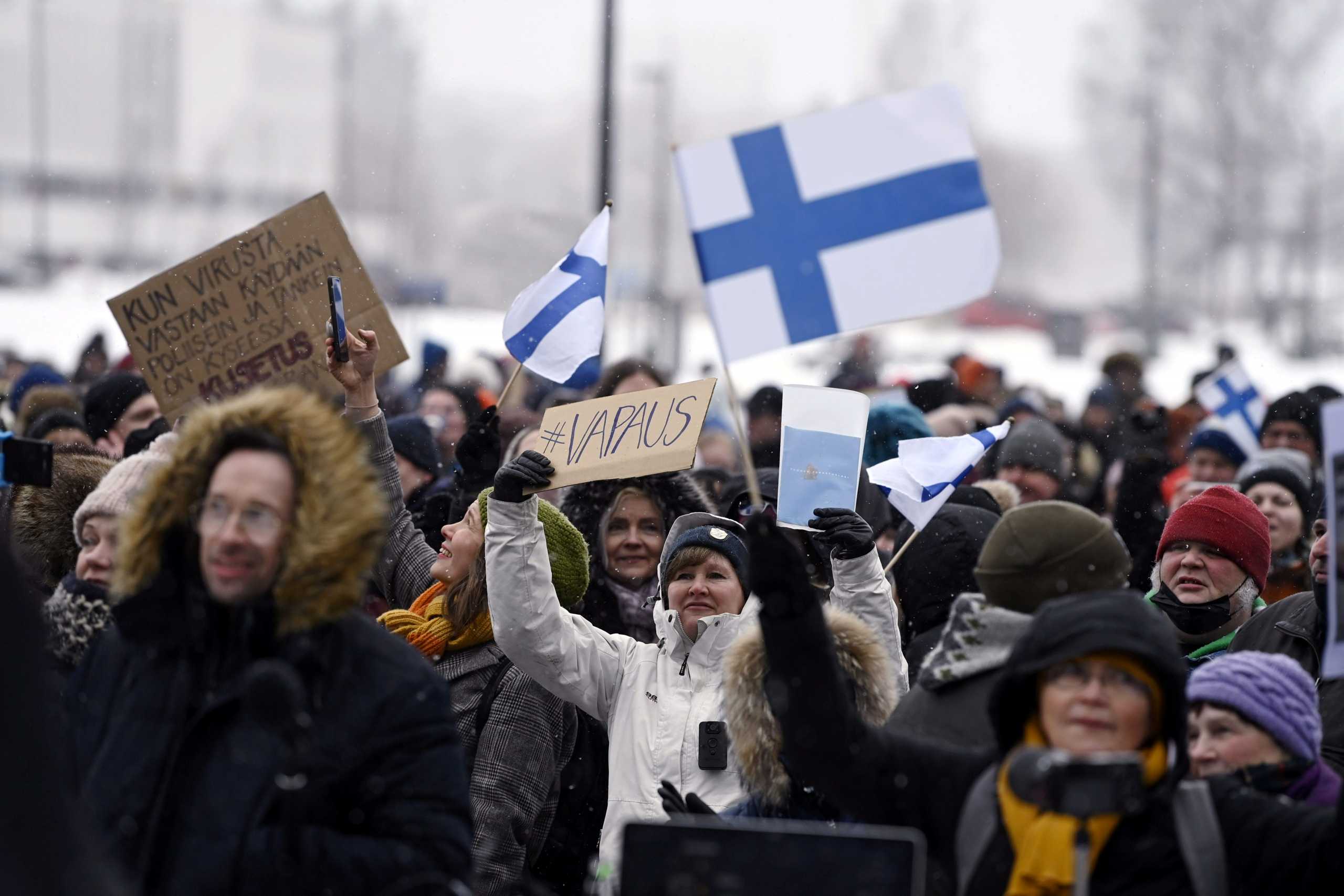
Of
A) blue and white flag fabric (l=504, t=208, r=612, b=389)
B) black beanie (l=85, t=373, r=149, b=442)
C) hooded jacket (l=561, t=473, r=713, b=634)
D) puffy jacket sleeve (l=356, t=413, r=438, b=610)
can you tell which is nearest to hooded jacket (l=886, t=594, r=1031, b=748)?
hooded jacket (l=561, t=473, r=713, b=634)

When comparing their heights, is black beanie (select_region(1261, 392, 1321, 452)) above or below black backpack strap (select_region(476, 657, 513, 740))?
below

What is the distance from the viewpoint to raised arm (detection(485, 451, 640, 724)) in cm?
414

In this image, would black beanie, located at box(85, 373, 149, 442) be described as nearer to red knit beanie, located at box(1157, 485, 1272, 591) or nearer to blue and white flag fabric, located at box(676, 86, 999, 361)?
blue and white flag fabric, located at box(676, 86, 999, 361)

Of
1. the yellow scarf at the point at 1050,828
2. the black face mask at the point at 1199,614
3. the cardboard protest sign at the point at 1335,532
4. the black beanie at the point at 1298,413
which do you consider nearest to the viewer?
the yellow scarf at the point at 1050,828

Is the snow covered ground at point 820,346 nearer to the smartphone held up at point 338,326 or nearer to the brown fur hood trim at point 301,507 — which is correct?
the smartphone held up at point 338,326

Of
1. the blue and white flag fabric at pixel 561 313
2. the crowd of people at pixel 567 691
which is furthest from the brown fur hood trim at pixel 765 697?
the blue and white flag fabric at pixel 561 313

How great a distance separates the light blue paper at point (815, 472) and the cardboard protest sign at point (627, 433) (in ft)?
1.10

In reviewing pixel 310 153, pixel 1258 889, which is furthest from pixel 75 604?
pixel 310 153

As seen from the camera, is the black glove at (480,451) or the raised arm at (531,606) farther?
the black glove at (480,451)

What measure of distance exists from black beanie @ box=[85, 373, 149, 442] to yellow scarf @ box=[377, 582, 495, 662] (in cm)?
327

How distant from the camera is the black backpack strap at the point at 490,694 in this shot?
14.5ft

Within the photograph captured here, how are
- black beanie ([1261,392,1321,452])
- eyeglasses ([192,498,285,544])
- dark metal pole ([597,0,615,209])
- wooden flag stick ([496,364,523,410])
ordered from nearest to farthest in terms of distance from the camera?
eyeglasses ([192,498,285,544]) < wooden flag stick ([496,364,523,410]) < black beanie ([1261,392,1321,452]) < dark metal pole ([597,0,615,209])

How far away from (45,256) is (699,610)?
5056cm

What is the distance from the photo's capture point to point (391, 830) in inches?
110
